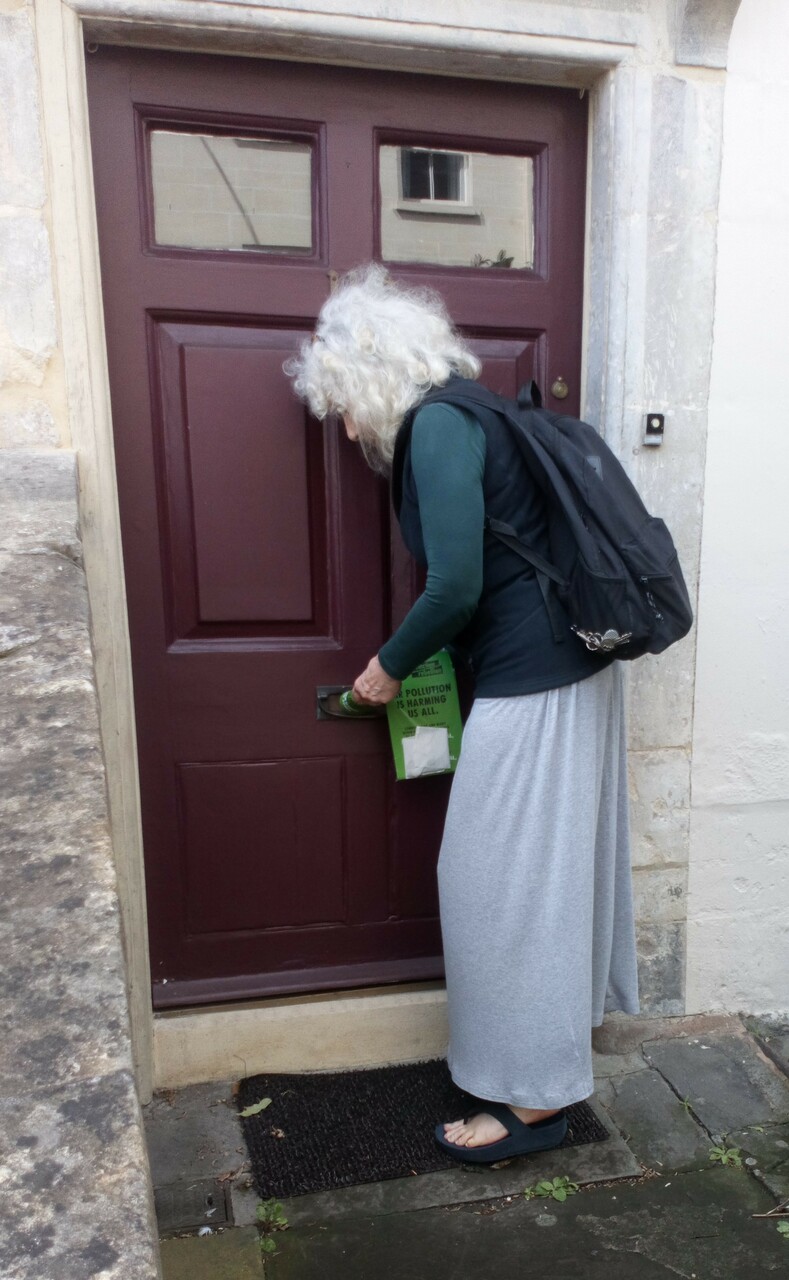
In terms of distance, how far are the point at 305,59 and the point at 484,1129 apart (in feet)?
8.23

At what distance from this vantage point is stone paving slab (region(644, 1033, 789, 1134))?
2297 mm

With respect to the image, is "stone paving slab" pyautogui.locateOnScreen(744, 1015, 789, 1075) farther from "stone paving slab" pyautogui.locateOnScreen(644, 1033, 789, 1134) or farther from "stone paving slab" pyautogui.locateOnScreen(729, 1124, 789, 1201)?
"stone paving slab" pyautogui.locateOnScreen(729, 1124, 789, 1201)

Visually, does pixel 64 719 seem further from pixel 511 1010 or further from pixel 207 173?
pixel 207 173

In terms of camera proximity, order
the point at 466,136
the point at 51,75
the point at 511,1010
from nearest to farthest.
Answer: the point at 51,75 < the point at 511,1010 < the point at 466,136

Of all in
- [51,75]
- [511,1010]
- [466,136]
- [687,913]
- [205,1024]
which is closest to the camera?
[51,75]

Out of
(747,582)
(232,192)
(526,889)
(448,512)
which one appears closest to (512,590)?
(448,512)

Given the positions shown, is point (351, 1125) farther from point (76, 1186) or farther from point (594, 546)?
point (76, 1186)

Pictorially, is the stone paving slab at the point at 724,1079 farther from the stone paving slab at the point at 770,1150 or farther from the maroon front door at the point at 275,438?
the maroon front door at the point at 275,438

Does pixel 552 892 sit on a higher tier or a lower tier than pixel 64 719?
lower

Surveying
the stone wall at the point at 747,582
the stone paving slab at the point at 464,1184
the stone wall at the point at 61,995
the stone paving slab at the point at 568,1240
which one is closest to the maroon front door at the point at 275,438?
the stone wall at the point at 747,582

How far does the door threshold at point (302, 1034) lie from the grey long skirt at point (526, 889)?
37cm

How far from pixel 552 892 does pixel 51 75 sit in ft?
6.70

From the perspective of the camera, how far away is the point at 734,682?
2500mm

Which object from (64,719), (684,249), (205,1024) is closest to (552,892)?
(205,1024)
